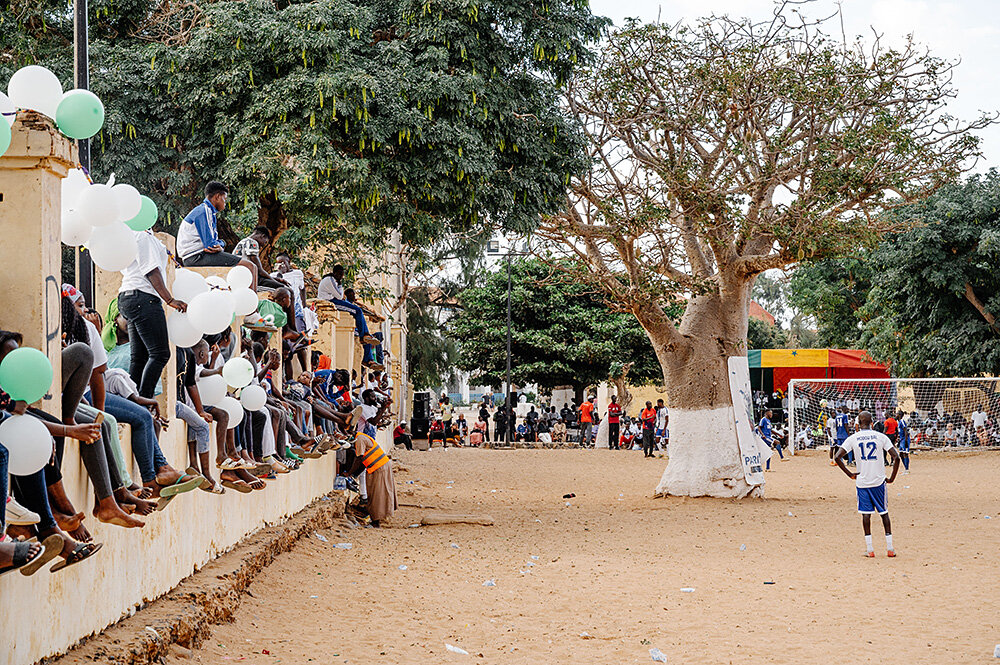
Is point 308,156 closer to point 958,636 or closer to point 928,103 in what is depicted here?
point 958,636

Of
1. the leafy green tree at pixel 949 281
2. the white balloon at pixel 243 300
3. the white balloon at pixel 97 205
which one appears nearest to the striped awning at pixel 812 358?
the leafy green tree at pixel 949 281

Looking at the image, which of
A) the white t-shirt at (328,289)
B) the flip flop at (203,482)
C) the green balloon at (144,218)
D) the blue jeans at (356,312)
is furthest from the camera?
the blue jeans at (356,312)

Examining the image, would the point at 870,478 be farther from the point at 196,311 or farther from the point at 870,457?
the point at 196,311

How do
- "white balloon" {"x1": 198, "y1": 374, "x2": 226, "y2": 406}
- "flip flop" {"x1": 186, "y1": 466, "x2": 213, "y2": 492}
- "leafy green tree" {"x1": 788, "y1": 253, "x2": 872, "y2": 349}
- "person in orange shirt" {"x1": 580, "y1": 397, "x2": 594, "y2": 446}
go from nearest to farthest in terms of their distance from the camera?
"flip flop" {"x1": 186, "y1": 466, "x2": 213, "y2": 492}, "white balloon" {"x1": 198, "y1": 374, "x2": 226, "y2": 406}, "person in orange shirt" {"x1": 580, "y1": 397, "x2": 594, "y2": 446}, "leafy green tree" {"x1": 788, "y1": 253, "x2": 872, "y2": 349}

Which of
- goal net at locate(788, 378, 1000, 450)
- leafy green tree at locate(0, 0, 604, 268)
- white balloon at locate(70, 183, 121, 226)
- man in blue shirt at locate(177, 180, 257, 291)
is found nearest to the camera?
white balloon at locate(70, 183, 121, 226)

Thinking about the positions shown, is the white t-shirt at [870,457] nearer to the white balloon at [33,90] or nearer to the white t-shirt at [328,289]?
the white t-shirt at [328,289]

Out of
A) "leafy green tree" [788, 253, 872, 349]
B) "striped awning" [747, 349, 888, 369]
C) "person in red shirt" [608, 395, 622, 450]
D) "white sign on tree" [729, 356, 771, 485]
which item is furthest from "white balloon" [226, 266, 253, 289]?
"leafy green tree" [788, 253, 872, 349]

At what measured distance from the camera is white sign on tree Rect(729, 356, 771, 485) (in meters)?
17.9

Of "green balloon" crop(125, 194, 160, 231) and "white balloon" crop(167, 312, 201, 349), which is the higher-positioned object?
"green balloon" crop(125, 194, 160, 231)

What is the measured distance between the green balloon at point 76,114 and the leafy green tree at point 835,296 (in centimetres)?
3497

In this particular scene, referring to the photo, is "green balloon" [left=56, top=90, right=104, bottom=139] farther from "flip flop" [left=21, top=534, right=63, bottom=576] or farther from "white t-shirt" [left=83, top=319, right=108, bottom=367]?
"flip flop" [left=21, top=534, right=63, bottom=576]

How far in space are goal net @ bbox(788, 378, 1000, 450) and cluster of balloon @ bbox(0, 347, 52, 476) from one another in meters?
26.2

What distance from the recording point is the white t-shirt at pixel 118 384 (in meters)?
5.86

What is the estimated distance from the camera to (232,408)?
25.3 ft
